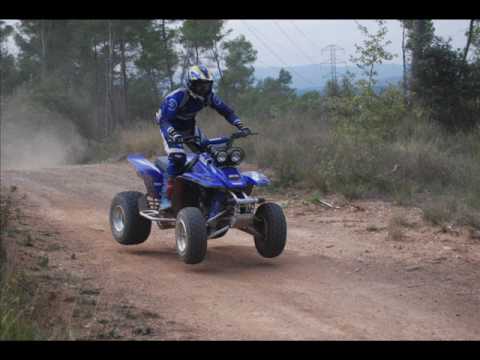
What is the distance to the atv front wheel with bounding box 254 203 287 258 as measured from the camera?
328 inches

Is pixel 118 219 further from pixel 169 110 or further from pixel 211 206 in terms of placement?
pixel 169 110

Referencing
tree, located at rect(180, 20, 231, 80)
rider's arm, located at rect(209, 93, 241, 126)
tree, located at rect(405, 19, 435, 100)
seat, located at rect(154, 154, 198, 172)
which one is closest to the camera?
seat, located at rect(154, 154, 198, 172)

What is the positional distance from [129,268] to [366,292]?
9.34ft

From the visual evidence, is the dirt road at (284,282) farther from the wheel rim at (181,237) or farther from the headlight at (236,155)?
the headlight at (236,155)

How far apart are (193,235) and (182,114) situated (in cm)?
181

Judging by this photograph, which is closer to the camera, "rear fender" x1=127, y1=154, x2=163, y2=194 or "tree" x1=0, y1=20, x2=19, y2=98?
"rear fender" x1=127, y1=154, x2=163, y2=194

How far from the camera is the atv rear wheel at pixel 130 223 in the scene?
926cm

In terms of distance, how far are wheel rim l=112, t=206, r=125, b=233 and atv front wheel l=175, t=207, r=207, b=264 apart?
1.70 m

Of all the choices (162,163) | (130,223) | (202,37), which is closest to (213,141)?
(162,163)

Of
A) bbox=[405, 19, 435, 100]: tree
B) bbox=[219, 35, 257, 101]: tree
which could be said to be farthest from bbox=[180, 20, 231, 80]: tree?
bbox=[405, 19, 435, 100]: tree

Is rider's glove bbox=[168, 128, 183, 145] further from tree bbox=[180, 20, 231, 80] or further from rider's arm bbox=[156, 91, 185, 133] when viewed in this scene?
tree bbox=[180, 20, 231, 80]

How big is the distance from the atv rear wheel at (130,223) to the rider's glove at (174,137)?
1.37 metres

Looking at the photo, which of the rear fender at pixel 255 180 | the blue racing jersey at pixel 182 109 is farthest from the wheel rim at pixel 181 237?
the blue racing jersey at pixel 182 109
